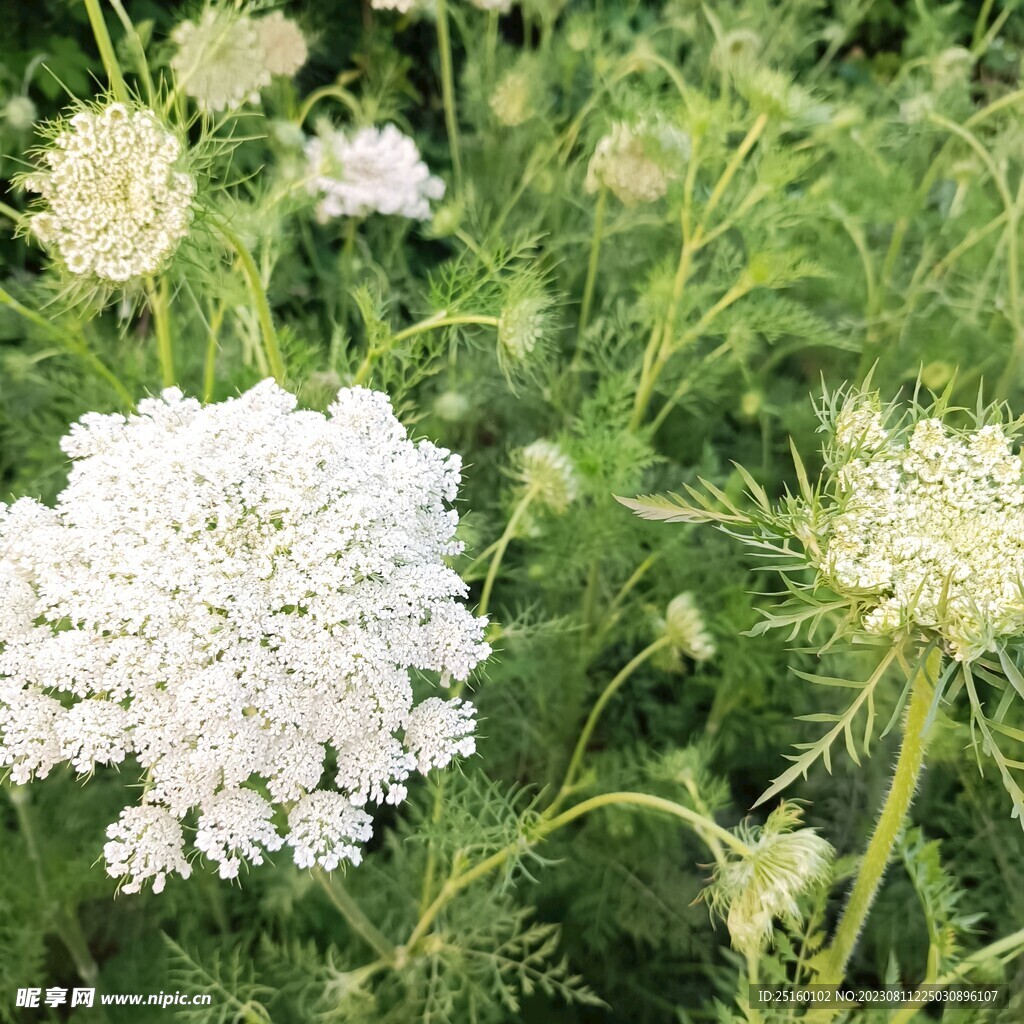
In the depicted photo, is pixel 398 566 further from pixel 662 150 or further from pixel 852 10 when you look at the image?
pixel 852 10

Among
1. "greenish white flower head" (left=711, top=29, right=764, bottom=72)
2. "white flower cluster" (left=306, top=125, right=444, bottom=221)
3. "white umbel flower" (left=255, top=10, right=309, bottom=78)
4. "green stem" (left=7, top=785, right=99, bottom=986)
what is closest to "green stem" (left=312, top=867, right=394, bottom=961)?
"green stem" (left=7, top=785, right=99, bottom=986)

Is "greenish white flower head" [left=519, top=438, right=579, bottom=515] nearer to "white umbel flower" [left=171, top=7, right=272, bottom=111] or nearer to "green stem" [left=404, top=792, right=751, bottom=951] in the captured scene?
"green stem" [left=404, top=792, right=751, bottom=951]

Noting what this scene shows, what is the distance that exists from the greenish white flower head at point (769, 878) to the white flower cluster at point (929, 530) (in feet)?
1.10

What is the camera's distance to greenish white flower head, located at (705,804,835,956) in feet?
3.56

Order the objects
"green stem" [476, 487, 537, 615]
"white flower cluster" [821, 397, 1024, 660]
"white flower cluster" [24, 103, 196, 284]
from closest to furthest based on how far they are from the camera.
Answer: "white flower cluster" [821, 397, 1024, 660] → "white flower cluster" [24, 103, 196, 284] → "green stem" [476, 487, 537, 615]

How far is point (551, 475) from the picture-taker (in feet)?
5.16

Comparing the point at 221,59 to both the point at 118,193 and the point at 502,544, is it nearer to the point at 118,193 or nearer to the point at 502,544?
the point at 118,193

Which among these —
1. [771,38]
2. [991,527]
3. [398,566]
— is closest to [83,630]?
[398,566]

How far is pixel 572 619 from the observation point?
1.99 metres

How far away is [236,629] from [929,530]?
0.87m

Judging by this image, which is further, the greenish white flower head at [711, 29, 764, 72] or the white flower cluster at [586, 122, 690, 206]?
the greenish white flower head at [711, 29, 764, 72]

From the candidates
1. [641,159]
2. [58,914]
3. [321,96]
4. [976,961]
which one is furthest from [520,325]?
[58,914]

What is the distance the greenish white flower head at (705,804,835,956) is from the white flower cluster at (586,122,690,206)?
3.94 ft

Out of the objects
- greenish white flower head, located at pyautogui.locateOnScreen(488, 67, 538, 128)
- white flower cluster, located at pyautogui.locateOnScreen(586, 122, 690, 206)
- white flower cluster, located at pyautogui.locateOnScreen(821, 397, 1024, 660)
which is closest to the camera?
white flower cluster, located at pyautogui.locateOnScreen(821, 397, 1024, 660)
